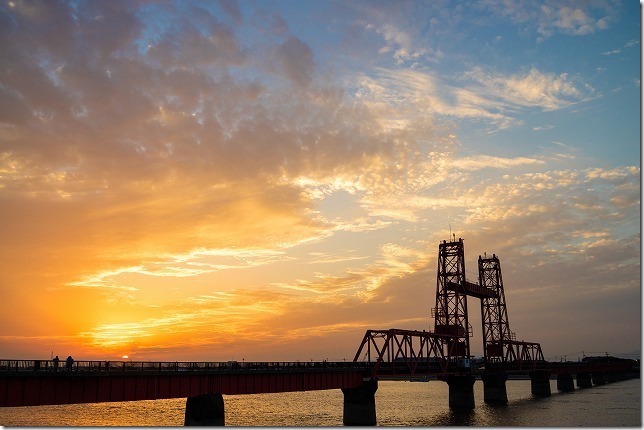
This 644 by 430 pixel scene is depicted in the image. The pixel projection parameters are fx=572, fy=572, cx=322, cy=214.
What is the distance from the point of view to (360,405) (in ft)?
217

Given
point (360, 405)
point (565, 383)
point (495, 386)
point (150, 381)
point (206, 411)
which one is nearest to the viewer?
point (150, 381)

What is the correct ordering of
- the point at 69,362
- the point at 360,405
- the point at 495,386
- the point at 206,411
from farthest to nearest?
the point at 495,386 < the point at 360,405 < the point at 206,411 < the point at 69,362

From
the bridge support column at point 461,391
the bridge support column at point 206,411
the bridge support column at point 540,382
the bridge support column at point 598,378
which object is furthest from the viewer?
the bridge support column at point 598,378

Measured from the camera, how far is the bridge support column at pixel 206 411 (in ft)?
166

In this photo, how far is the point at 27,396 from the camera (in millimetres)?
37469

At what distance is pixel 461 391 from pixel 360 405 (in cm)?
3071

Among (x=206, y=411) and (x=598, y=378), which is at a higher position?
(x=206, y=411)

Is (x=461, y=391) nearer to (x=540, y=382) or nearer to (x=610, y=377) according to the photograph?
(x=540, y=382)

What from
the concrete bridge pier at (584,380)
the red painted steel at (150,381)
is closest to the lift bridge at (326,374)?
the red painted steel at (150,381)

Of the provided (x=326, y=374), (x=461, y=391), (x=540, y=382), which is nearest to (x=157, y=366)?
(x=326, y=374)

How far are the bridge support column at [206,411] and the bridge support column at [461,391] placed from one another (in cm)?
4964

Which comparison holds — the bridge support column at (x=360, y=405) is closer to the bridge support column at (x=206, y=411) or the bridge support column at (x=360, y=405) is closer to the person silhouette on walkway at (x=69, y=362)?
the bridge support column at (x=206, y=411)

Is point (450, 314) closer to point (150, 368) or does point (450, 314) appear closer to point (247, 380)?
point (247, 380)

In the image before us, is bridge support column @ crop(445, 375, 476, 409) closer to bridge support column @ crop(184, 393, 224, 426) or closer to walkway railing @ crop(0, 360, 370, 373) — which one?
walkway railing @ crop(0, 360, 370, 373)
